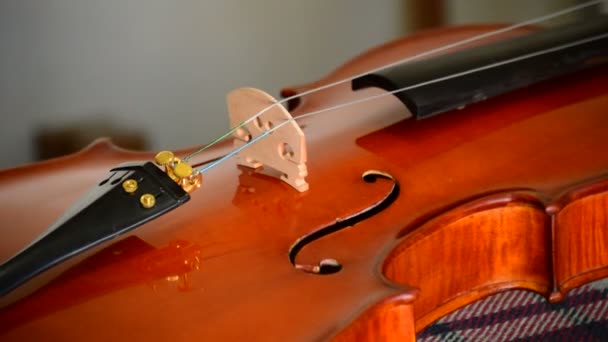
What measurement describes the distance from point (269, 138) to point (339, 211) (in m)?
0.14

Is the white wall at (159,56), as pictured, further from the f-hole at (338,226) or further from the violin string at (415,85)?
the f-hole at (338,226)

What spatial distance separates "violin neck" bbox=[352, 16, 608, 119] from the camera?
44.8 inches

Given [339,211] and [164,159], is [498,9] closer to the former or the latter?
[339,211]

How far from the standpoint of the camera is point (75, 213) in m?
0.82

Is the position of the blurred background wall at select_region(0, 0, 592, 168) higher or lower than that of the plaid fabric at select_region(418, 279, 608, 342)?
higher

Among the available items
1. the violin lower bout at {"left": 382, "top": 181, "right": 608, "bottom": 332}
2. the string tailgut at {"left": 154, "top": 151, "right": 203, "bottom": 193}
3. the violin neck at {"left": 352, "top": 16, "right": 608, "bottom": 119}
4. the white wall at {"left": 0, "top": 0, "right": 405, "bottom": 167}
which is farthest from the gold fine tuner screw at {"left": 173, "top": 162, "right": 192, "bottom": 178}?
the white wall at {"left": 0, "top": 0, "right": 405, "bottom": 167}

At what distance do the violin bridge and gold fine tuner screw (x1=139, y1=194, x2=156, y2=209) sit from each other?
204mm

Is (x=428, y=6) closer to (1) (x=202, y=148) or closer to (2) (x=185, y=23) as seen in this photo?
(2) (x=185, y=23)

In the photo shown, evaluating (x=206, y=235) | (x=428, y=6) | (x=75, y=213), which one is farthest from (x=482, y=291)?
(x=428, y=6)

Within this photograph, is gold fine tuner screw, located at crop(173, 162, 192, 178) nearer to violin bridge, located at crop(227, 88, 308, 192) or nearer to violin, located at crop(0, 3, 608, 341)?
violin, located at crop(0, 3, 608, 341)

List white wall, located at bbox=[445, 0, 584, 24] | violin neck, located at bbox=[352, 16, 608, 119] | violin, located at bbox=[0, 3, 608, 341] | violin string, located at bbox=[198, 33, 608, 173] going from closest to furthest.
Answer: violin, located at bbox=[0, 3, 608, 341], violin string, located at bbox=[198, 33, 608, 173], violin neck, located at bbox=[352, 16, 608, 119], white wall, located at bbox=[445, 0, 584, 24]

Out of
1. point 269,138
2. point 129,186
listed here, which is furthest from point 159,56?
point 129,186

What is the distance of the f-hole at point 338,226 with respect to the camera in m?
Answer: 0.84

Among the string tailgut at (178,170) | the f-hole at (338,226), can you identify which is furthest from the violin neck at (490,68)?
the string tailgut at (178,170)
